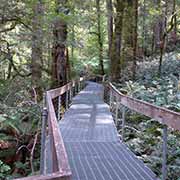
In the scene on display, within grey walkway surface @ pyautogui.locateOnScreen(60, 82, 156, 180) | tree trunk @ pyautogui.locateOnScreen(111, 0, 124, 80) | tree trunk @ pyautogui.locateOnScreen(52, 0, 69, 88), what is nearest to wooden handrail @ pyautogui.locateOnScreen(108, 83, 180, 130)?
grey walkway surface @ pyautogui.locateOnScreen(60, 82, 156, 180)

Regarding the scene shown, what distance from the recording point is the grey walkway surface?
5.09m

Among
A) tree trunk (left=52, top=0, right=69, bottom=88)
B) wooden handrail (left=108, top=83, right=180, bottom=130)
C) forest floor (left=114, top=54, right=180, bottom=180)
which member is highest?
tree trunk (left=52, top=0, right=69, bottom=88)

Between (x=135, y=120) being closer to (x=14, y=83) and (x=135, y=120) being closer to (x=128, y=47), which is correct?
(x=14, y=83)

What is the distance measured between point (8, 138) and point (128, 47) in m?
15.0

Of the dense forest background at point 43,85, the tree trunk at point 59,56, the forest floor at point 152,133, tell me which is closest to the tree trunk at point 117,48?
the dense forest background at point 43,85

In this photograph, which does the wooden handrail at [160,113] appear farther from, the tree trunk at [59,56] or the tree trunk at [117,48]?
the tree trunk at [117,48]

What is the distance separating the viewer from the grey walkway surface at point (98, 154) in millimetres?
5090

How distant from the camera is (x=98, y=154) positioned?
6395 mm

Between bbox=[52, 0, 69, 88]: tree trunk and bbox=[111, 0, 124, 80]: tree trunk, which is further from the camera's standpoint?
bbox=[111, 0, 124, 80]: tree trunk

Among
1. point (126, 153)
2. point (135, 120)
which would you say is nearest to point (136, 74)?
point (135, 120)

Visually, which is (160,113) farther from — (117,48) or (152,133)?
(117,48)

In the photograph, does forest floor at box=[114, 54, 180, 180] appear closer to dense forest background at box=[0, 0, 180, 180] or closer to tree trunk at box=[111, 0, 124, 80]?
dense forest background at box=[0, 0, 180, 180]

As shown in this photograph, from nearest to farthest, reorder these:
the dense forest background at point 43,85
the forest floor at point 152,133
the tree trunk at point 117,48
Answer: the forest floor at point 152,133 < the dense forest background at point 43,85 < the tree trunk at point 117,48

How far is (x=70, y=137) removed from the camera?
26.0 ft
